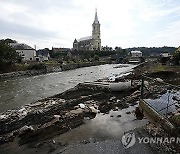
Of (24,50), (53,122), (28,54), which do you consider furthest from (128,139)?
(28,54)

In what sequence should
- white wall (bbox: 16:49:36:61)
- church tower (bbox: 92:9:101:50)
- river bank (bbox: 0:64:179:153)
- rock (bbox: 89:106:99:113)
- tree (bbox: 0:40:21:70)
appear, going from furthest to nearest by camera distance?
church tower (bbox: 92:9:101:50) → white wall (bbox: 16:49:36:61) → tree (bbox: 0:40:21:70) → rock (bbox: 89:106:99:113) → river bank (bbox: 0:64:179:153)

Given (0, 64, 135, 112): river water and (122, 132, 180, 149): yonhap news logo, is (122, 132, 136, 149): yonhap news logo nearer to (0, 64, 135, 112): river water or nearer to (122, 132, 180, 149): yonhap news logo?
(122, 132, 180, 149): yonhap news logo

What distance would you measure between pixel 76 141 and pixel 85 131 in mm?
1315

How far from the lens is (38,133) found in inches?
473

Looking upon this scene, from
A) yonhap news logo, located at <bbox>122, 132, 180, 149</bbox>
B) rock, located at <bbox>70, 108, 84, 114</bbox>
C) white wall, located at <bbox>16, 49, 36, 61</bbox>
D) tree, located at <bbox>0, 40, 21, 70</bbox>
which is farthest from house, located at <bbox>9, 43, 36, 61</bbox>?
yonhap news logo, located at <bbox>122, 132, 180, 149</bbox>

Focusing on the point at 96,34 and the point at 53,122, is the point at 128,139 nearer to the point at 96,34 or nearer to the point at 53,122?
the point at 53,122

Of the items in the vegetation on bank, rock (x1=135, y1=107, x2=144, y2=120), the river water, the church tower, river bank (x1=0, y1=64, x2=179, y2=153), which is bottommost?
the river water

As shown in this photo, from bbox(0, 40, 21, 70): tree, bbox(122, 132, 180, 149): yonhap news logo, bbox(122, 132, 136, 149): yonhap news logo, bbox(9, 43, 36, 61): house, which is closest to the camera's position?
bbox(122, 132, 180, 149): yonhap news logo

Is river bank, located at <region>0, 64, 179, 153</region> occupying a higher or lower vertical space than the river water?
higher

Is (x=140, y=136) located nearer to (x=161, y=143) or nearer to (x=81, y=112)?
(x=161, y=143)

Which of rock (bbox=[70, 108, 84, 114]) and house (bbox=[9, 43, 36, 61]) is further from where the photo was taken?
house (bbox=[9, 43, 36, 61])

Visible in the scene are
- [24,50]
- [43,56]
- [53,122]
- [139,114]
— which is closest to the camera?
[53,122]

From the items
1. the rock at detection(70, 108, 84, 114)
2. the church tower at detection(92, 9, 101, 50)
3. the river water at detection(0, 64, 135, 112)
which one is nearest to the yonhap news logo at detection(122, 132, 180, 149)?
the rock at detection(70, 108, 84, 114)

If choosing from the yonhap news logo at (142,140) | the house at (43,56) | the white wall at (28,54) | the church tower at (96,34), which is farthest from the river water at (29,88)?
the church tower at (96,34)
